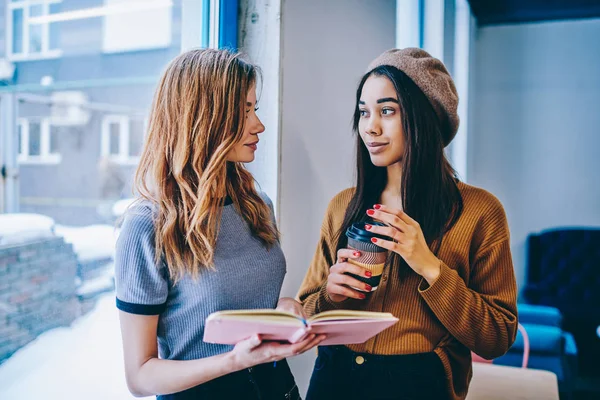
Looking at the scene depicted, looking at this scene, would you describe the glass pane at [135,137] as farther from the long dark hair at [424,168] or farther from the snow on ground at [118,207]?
the long dark hair at [424,168]

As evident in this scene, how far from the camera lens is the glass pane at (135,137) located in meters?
1.57

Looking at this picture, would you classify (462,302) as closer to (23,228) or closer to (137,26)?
(23,228)

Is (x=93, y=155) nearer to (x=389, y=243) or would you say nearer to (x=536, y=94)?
(x=389, y=243)

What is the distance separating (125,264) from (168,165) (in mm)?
238

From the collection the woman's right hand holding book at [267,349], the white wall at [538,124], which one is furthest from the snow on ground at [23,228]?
the white wall at [538,124]

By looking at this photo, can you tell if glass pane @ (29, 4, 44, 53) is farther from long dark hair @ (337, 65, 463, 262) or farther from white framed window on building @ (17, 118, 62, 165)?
long dark hair @ (337, 65, 463, 262)

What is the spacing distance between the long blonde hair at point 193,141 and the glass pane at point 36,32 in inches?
13.7

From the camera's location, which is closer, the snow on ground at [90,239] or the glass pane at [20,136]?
the glass pane at [20,136]

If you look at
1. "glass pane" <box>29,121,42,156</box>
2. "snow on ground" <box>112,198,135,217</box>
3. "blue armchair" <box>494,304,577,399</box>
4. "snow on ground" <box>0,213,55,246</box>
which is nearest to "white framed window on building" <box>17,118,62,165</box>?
"glass pane" <box>29,121,42,156</box>

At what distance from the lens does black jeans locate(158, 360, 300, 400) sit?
1049mm

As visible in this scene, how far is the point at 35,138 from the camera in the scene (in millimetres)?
1218

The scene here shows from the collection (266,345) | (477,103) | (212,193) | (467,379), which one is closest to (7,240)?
(212,193)

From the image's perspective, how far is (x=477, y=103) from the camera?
4.77 m

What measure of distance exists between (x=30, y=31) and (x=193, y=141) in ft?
1.56
